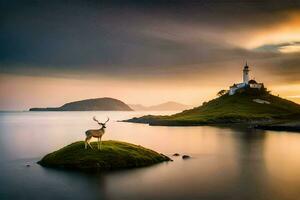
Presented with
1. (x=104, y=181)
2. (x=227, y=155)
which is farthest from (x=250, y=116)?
(x=104, y=181)

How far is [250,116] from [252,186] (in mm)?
155881

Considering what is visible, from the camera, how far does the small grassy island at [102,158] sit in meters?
47.7

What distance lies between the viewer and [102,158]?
49094mm

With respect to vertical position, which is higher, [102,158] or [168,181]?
[102,158]

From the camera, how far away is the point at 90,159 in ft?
159

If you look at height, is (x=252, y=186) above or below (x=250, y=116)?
below

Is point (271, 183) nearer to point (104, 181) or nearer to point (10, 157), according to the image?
point (104, 181)

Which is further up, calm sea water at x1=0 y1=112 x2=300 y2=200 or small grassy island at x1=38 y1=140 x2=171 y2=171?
small grassy island at x1=38 y1=140 x2=171 y2=171

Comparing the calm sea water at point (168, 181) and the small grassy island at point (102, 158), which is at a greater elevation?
the small grassy island at point (102, 158)

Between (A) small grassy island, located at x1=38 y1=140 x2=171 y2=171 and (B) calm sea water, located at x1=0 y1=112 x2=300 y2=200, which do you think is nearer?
(B) calm sea water, located at x1=0 y1=112 x2=300 y2=200

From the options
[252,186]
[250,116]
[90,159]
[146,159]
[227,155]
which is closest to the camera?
[252,186]

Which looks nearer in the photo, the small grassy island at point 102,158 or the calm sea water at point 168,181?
the calm sea water at point 168,181

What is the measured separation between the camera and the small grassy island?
47.7 meters

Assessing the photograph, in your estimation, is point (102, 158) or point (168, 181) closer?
point (168, 181)
